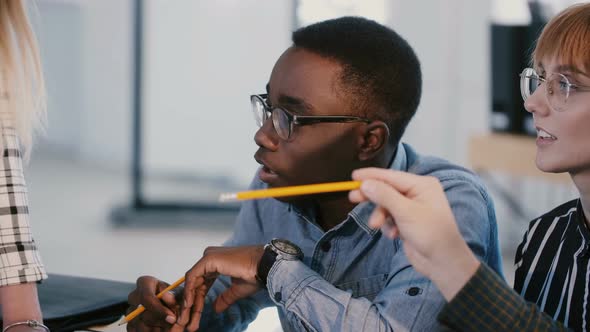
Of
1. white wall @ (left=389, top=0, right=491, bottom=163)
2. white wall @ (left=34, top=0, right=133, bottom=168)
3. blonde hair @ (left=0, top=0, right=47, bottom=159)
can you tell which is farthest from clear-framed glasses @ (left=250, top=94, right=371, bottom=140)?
white wall @ (left=34, top=0, right=133, bottom=168)

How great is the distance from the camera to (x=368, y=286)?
1430 millimetres

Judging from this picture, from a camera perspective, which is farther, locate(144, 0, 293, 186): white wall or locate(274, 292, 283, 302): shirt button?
locate(144, 0, 293, 186): white wall

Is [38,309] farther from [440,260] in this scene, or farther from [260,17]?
[260,17]

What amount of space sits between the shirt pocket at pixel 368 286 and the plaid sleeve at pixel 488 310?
391 mm

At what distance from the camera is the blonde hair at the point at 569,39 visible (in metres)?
1.22

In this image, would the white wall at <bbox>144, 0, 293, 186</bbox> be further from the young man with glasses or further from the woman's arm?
the woman's arm

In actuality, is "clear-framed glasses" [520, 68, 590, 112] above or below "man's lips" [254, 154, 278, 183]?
above

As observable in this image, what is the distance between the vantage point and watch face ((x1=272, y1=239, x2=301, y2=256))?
1.33 metres

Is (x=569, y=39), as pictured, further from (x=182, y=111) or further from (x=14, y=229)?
(x=182, y=111)

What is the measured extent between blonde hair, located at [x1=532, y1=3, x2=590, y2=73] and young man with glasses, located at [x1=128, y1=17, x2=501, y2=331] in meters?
0.26

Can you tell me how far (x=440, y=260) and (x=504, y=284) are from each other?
12 cm

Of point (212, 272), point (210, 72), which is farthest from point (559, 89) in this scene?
point (210, 72)

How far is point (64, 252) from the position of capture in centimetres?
432

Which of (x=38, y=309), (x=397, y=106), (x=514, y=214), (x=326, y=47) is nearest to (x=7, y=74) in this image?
(x=38, y=309)
